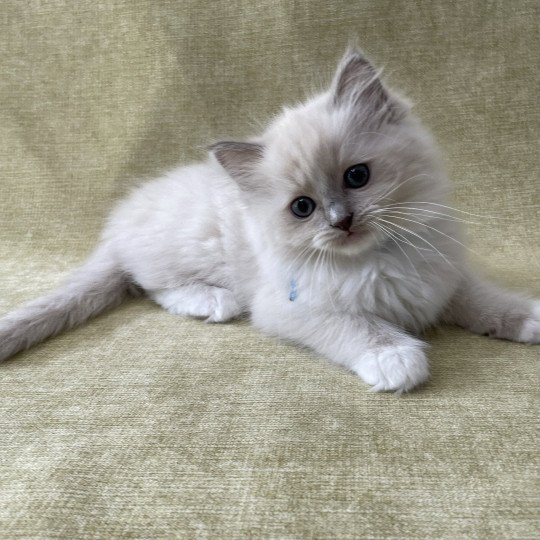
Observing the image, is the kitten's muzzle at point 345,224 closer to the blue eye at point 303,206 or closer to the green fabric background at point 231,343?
the blue eye at point 303,206

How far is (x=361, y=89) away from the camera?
1602mm

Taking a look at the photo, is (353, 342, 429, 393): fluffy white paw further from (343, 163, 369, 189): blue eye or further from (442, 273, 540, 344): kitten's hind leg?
(343, 163, 369, 189): blue eye

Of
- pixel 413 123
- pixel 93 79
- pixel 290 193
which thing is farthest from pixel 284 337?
pixel 93 79

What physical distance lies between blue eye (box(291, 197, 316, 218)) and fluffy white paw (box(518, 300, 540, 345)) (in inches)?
26.7

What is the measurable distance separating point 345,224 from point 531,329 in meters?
0.62

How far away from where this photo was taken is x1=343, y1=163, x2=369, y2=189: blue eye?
1.50m

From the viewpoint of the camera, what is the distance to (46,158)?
2865 millimetres

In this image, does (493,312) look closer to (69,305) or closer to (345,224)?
(345,224)

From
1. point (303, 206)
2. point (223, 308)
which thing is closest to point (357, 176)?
point (303, 206)

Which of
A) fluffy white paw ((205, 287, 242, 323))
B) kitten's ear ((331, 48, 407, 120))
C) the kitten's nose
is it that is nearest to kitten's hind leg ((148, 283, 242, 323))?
fluffy white paw ((205, 287, 242, 323))

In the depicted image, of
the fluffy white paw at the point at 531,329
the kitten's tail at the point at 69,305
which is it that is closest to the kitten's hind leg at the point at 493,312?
the fluffy white paw at the point at 531,329

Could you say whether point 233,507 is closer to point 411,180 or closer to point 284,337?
point 284,337

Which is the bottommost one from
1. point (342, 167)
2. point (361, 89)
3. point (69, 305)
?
point (69, 305)

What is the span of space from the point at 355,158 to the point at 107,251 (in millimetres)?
1210
